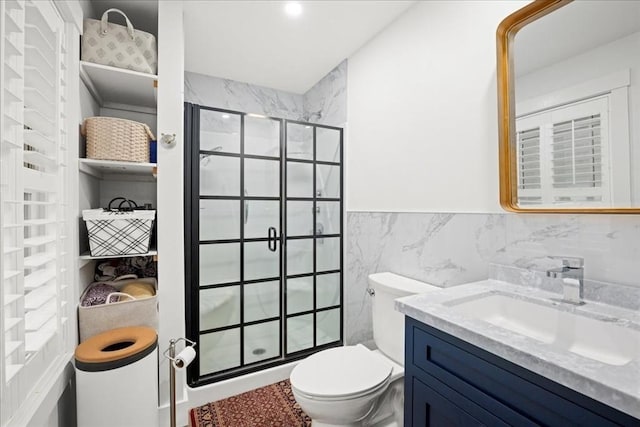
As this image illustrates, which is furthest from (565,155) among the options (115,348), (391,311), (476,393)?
(115,348)

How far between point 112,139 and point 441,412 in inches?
75.5

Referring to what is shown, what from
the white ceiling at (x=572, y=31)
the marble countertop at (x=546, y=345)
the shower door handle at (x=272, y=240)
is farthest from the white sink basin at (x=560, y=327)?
the shower door handle at (x=272, y=240)

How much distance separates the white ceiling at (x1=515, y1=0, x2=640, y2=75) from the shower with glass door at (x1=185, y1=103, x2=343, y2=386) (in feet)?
4.60

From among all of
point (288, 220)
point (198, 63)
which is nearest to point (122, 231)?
point (288, 220)

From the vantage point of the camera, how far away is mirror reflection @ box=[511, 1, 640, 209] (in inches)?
39.2

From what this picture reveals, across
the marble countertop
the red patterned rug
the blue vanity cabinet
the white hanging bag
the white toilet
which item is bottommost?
the red patterned rug

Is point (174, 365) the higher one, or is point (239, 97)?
point (239, 97)

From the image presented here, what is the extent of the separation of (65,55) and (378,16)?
1.73 metres

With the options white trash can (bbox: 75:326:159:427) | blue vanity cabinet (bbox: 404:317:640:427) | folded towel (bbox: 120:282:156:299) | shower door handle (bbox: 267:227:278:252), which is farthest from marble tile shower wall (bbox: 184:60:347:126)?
white trash can (bbox: 75:326:159:427)

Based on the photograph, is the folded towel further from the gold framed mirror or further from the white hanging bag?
the gold framed mirror

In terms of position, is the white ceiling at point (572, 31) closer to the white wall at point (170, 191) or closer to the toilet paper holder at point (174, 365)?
the white wall at point (170, 191)

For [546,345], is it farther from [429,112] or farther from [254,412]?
[254,412]

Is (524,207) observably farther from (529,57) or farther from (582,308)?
(529,57)

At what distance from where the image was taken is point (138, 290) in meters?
1.75
